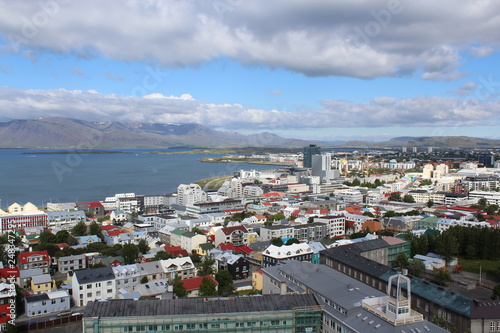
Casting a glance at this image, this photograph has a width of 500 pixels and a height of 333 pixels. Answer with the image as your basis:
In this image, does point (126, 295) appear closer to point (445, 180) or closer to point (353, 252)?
point (353, 252)

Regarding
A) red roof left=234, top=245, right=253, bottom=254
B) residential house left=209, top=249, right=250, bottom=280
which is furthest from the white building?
residential house left=209, top=249, right=250, bottom=280

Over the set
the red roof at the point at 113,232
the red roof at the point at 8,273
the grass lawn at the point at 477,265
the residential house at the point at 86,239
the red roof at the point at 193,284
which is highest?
the red roof at the point at 8,273

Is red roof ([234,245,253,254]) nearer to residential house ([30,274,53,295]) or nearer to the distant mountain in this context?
residential house ([30,274,53,295])

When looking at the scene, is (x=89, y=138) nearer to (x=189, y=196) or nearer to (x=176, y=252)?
(x=189, y=196)

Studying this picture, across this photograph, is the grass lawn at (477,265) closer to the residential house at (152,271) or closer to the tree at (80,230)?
the residential house at (152,271)

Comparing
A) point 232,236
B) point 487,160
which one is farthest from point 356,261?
point 487,160

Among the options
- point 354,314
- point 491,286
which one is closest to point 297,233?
point 491,286

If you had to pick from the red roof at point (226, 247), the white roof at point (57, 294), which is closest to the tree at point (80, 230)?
the red roof at point (226, 247)
